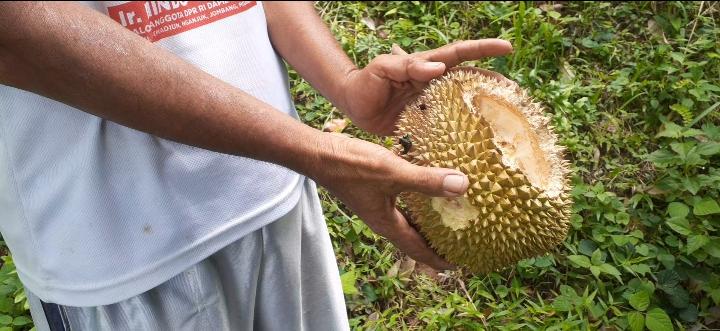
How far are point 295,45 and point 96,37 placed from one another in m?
0.59

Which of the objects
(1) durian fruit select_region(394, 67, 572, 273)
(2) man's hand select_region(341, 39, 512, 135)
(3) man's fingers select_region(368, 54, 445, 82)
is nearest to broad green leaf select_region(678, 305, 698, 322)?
(1) durian fruit select_region(394, 67, 572, 273)

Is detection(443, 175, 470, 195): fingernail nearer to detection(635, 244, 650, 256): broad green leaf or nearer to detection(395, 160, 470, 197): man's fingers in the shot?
detection(395, 160, 470, 197): man's fingers

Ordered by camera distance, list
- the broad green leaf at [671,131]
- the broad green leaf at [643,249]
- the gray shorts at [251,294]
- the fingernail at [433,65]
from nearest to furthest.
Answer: the gray shorts at [251,294] < the fingernail at [433,65] < the broad green leaf at [643,249] < the broad green leaf at [671,131]

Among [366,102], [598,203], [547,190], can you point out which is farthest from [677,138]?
[366,102]

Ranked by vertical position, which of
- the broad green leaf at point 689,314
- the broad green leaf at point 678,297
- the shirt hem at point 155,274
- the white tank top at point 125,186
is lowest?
the broad green leaf at point 689,314

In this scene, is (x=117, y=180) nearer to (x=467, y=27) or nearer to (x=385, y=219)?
(x=385, y=219)

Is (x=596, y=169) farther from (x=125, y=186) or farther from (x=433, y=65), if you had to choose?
(x=125, y=186)

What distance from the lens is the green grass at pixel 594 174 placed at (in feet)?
7.14

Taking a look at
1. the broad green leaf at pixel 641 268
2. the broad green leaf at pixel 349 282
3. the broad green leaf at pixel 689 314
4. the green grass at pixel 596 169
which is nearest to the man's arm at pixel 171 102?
the broad green leaf at pixel 349 282

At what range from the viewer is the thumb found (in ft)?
3.84

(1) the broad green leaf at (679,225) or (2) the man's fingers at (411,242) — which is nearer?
(2) the man's fingers at (411,242)

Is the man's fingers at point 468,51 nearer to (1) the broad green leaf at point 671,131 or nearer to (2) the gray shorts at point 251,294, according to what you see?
(2) the gray shorts at point 251,294

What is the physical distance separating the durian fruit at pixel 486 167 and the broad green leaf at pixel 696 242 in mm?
844

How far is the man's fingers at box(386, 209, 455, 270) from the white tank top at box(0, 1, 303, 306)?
11.6 inches
